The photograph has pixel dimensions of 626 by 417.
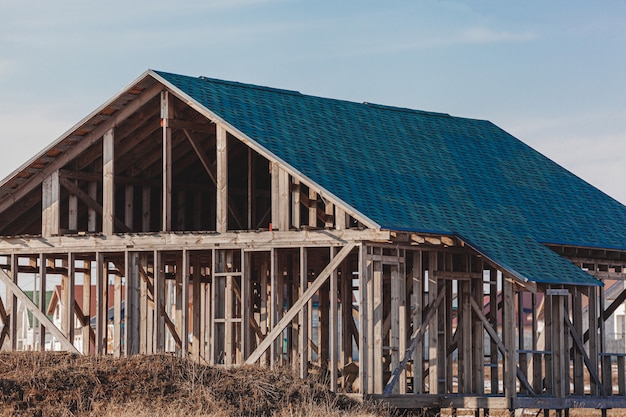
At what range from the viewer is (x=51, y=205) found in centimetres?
3803

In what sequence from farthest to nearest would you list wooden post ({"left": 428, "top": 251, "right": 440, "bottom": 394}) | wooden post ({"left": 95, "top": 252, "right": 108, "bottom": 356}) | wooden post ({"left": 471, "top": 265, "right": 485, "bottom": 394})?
wooden post ({"left": 95, "top": 252, "right": 108, "bottom": 356}), wooden post ({"left": 471, "top": 265, "right": 485, "bottom": 394}), wooden post ({"left": 428, "top": 251, "right": 440, "bottom": 394})

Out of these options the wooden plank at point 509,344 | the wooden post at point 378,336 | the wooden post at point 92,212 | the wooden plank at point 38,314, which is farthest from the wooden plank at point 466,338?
the wooden post at point 92,212

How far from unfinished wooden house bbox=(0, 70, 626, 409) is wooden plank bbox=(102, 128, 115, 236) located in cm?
6

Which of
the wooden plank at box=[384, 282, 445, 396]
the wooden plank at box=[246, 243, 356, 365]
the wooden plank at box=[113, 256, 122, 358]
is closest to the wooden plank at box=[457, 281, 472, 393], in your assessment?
the wooden plank at box=[384, 282, 445, 396]

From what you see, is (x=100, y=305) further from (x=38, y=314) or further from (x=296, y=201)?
(x=296, y=201)

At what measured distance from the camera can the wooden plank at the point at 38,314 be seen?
121 ft

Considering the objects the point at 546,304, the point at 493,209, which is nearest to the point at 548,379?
the point at 546,304

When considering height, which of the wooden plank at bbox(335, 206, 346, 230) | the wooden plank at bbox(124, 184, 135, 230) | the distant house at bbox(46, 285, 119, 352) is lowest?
the distant house at bbox(46, 285, 119, 352)

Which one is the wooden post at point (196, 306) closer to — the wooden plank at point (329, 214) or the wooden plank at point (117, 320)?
the wooden plank at point (117, 320)

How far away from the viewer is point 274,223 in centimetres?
3456

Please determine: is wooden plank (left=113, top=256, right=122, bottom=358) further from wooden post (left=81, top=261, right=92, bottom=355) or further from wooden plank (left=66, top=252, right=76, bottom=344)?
wooden plank (left=66, top=252, right=76, bottom=344)

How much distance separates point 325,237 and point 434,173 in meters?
6.07

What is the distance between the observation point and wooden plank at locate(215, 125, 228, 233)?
3512 cm

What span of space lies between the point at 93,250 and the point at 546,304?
12280 mm
